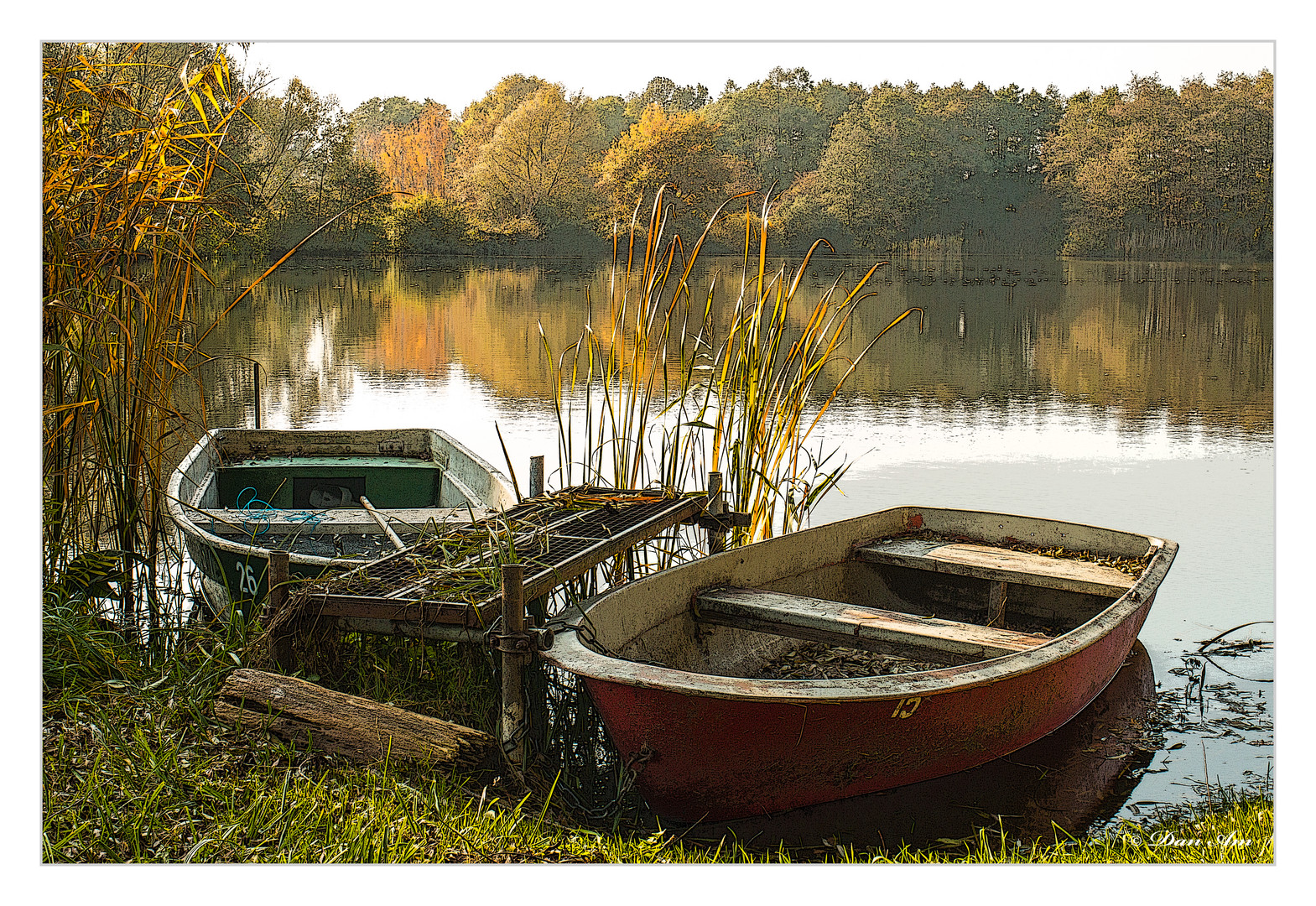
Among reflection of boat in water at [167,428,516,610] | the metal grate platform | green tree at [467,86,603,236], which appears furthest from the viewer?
green tree at [467,86,603,236]

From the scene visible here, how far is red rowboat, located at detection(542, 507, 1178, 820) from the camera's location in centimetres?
251

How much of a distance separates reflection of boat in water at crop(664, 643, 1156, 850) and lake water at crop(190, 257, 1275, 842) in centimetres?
8

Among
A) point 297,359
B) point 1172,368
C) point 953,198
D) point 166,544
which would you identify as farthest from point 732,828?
point 297,359

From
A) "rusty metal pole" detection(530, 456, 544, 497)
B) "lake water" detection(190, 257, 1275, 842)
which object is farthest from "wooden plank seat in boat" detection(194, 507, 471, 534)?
"lake water" detection(190, 257, 1275, 842)

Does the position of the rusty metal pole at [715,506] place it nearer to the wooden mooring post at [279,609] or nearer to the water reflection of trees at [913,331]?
the water reflection of trees at [913,331]

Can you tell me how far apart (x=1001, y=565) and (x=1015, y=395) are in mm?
6248

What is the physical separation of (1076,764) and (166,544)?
2.70 meters

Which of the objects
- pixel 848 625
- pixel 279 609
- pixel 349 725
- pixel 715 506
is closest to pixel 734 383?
pixel 715 506

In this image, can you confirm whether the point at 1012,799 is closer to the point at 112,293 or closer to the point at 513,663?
the point at 513,663

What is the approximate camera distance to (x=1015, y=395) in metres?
9.80

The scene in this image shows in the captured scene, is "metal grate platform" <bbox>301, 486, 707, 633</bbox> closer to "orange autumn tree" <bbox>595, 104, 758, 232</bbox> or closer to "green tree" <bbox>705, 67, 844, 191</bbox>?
"green tree" <bbox>705, 67, 844, 191</bbox>

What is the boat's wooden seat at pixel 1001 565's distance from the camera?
3711 mm

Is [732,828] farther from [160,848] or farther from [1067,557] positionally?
[1067,557]

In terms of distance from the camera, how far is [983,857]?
2.80 meters
